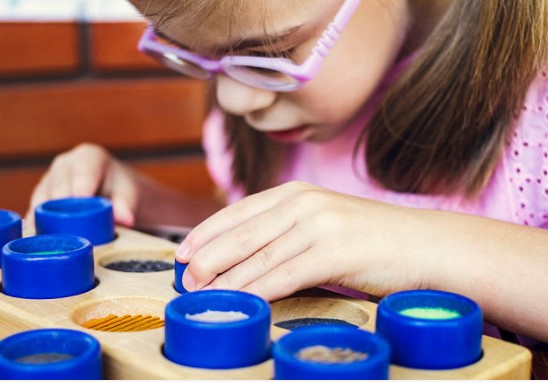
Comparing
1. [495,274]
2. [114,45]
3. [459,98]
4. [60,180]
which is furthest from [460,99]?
[114,45]

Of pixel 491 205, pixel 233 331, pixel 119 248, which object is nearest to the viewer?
pixel 233 331

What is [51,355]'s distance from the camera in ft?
1.56

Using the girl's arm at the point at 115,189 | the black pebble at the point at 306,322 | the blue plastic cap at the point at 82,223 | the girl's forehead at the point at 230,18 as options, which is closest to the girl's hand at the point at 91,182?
the girl's arm at the point at 115,189

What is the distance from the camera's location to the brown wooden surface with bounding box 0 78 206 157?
1309 mm

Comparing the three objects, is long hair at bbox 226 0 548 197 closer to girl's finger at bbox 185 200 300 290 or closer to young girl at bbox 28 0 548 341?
young girl at bbox 28 0 548 341

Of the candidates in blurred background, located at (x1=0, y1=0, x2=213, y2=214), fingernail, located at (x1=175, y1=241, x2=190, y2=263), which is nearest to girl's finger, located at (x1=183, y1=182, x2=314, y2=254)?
fingernail, located at (x1=175, y1=241, x2=190, y2=263)

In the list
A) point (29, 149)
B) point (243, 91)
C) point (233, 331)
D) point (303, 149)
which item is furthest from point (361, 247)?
point (29, 149)

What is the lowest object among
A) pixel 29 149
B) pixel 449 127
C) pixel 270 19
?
pixel 29 149

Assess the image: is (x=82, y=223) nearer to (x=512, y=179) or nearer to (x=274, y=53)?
(x=274, y=53)

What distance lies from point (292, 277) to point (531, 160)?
324mm

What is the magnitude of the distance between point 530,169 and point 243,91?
0.28 m

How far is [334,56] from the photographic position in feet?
2.54

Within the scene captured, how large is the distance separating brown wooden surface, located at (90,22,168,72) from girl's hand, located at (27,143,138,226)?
1.11 feet

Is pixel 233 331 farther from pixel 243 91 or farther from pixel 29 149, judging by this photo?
pixel 29 149
